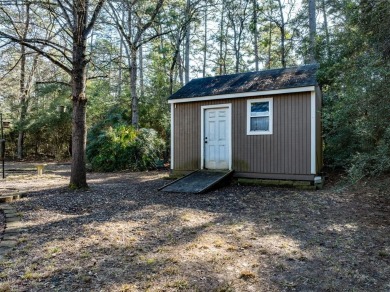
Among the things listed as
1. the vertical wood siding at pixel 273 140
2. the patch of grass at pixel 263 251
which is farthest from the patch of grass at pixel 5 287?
the vertical wood siding at pixel 273 140

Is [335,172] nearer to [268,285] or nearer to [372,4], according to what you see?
[372,4]

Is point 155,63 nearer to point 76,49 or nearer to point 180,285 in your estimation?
point 76,49

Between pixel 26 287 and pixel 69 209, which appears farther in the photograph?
pixel 69 209

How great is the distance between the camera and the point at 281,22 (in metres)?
18.8

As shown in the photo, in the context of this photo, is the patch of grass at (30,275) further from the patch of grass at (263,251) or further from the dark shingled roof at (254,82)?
the dark shingled roof at (254,82)

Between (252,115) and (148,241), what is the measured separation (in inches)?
226

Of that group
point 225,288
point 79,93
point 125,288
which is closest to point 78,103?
point 79,93

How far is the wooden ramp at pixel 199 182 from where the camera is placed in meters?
7.41

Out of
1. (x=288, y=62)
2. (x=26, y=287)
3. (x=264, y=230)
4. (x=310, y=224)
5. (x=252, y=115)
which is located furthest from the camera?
(x=288, y=62)

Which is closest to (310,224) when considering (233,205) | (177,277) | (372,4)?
(233,205)

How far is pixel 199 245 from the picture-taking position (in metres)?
3.60

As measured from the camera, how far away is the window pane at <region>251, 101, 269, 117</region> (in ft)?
27.8

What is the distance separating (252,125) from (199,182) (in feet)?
7.45

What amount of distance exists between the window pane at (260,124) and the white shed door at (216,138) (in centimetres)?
75
